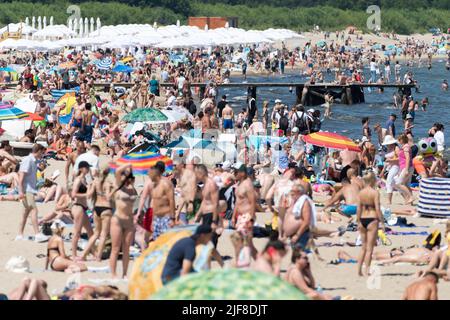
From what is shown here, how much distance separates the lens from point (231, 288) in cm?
670

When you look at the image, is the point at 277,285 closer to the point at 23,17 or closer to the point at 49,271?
the point at 49,271

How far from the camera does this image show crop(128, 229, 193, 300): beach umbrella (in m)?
8.84

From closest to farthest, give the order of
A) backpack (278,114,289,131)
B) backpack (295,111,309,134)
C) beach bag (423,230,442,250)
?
beach bag (423,230,442,250)
backpack (295,111,309,134)
backpack (278,114,289,131)

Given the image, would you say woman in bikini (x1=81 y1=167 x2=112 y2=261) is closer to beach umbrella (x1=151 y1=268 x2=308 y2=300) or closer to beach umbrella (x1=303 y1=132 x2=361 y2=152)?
beach umbrella (x1=151 y1=268 x2=308 y2=300)

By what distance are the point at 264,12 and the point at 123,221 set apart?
88.0 m

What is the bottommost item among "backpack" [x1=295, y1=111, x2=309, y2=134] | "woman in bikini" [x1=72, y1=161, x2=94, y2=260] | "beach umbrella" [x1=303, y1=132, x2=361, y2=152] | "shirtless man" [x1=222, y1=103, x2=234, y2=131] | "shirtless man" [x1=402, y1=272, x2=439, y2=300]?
"shirtless man" [x1=222, y1=103, x2=234, y2=131]

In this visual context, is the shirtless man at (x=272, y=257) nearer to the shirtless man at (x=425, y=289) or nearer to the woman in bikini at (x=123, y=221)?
the shirtless man at (x=425, y=289)

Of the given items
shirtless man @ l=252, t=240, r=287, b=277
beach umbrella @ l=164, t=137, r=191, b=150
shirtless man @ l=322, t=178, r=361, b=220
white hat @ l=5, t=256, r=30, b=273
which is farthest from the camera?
beach umbrella @ l=164, t=137, r=191, b=150

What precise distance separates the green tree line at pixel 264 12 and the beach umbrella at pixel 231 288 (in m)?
72.0

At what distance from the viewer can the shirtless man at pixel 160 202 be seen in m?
12.1

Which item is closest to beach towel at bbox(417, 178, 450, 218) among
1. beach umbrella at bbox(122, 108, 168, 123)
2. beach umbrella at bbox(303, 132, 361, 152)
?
beach umbrella at bbox(303, 132, 361, 152)

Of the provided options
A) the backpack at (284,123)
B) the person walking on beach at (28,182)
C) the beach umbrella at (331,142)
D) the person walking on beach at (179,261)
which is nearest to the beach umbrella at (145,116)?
the backpack at (284,123)

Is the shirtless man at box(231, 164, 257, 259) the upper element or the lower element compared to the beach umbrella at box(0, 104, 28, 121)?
upper

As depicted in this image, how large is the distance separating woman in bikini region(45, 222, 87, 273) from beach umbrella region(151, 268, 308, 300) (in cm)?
529
